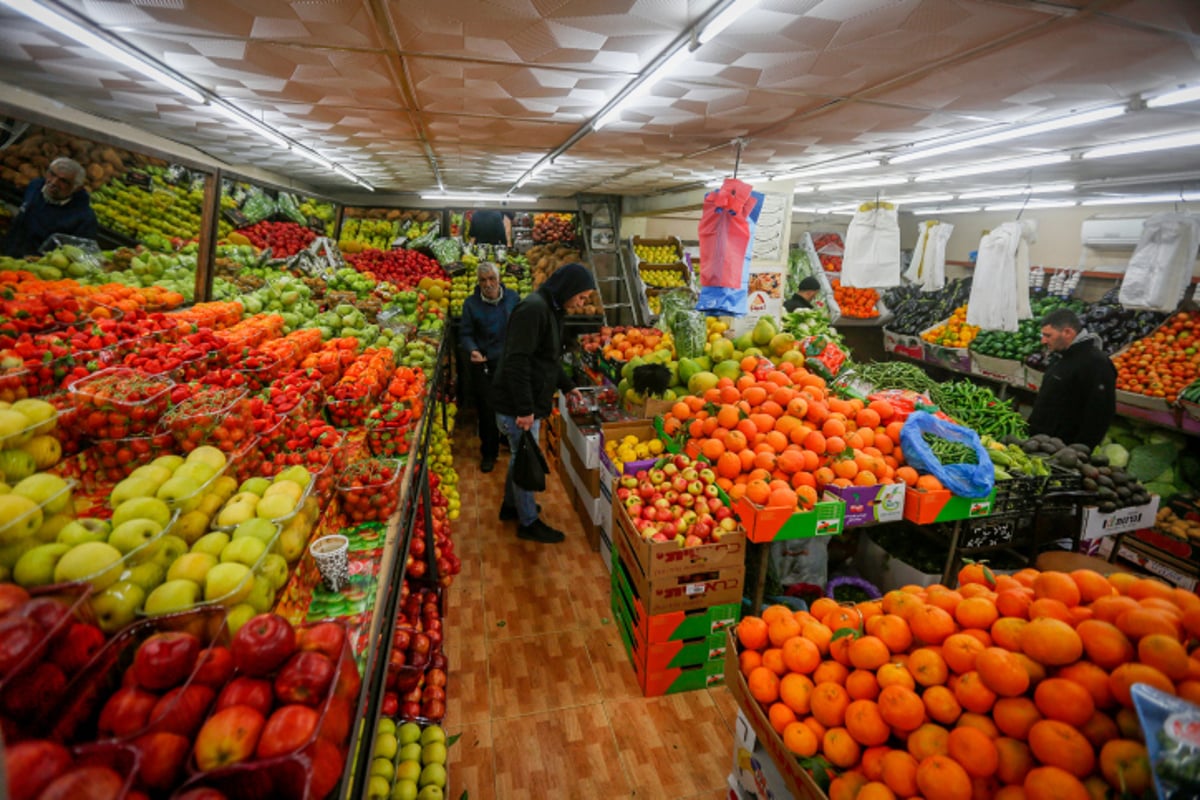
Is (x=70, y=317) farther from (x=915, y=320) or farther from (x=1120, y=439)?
(x=915, y=320)

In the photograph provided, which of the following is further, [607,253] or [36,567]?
[607,253]

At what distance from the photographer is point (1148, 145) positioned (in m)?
3.93

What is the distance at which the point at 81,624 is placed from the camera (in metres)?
1.03

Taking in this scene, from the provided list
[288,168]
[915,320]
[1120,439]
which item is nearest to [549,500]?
[288,168]

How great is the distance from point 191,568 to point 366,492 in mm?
804

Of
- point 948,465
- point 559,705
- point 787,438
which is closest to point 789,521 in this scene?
point 787,438

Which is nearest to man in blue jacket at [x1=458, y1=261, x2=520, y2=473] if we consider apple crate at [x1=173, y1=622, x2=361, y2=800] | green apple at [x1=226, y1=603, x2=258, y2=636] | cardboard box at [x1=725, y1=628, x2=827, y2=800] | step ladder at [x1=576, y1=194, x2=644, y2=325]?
step ladder at [x1=576, y1=194, x2=644, y2=325]

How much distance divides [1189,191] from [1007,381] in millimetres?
2633

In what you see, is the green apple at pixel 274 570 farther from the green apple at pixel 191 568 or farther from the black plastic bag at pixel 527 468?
the black plastic bag at pixel 527 468

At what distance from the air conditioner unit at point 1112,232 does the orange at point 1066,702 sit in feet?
24.7

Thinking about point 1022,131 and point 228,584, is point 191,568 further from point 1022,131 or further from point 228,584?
point 1022,131

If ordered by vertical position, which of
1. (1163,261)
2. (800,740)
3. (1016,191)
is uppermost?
(1016,191)

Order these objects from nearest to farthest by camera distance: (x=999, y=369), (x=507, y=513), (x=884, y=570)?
(x=884, y=570) → (x=507, y=513) → (x=999, y=369)

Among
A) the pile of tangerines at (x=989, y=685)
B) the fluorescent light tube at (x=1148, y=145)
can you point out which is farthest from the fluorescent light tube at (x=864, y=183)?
the pile of tangerines at (x=989, y=685)
